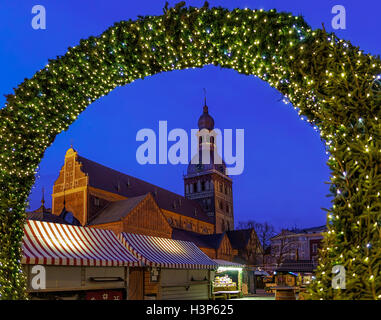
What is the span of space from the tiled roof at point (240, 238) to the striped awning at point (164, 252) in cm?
3642

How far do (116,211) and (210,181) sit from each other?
36.6 meters

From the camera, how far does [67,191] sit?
126 feet

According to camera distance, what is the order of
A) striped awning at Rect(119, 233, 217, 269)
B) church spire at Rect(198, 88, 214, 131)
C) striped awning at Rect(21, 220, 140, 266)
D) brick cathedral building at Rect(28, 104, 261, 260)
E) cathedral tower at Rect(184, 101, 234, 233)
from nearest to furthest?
striped awning at Rect(21, 220, 140, 266), striped awning at Rect(119, 233, 217, 269), brick cathedral building at Rect(28, 104, 261, 260), cathedral tower at Rect(184, 101, 234, 233), church spire at Rect(198, 88, 214, 131)

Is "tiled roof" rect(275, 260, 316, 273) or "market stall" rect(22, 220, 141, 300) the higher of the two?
"market stall" rect(22, 220, 141, 300)

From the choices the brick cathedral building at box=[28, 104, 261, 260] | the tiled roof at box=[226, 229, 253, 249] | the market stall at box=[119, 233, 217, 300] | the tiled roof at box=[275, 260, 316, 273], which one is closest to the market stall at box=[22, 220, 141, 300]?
the market stall at box=[119, 233, 217, 300]

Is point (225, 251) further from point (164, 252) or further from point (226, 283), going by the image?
point (164, 252)

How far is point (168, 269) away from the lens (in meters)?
19.3

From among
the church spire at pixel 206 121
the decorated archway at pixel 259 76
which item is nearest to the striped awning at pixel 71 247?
the decorated archway at pixel 259 76

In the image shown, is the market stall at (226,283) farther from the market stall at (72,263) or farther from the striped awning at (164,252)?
the market stall at (72,263)

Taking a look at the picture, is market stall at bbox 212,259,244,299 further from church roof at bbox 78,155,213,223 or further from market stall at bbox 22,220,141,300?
church roof at bbox 78,155,213,223

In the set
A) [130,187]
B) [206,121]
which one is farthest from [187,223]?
[206,121]

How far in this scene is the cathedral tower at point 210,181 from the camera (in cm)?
6750

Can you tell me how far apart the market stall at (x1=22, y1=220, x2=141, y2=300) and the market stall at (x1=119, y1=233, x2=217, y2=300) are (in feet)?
3.99

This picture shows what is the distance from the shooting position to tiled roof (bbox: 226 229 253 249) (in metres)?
58.2
